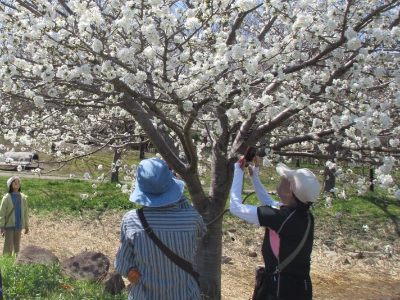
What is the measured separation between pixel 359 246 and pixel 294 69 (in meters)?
6.43

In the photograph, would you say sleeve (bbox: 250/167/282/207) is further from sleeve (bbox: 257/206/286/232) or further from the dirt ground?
the dirt ground

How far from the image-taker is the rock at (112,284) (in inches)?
213

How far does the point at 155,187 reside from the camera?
2469 millimetres

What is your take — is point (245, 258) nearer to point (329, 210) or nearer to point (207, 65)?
point (329, 210)

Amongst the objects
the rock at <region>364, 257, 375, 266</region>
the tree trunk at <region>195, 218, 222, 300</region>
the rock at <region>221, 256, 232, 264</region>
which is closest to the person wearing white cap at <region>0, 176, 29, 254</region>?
the tree trunk at <region>195, 218, 222, 300</region>

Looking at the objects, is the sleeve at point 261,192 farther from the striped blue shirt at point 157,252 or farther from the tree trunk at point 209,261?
the tree trunk at point 209,261

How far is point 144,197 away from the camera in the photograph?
2.48 m

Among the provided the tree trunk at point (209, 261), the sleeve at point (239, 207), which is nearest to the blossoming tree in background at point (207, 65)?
the tree trunk at point (209, 261)

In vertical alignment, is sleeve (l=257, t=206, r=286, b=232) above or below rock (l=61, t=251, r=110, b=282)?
above

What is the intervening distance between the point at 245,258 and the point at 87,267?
3.96 metres

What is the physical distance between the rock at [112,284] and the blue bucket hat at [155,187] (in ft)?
10.7

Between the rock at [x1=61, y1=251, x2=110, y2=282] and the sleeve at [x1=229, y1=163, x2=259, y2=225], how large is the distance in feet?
10.9

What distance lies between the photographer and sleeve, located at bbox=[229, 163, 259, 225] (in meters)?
2.69

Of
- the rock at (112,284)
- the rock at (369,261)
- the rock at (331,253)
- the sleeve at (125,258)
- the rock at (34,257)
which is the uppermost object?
the sleeve at (125,258)
